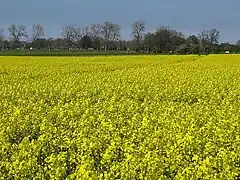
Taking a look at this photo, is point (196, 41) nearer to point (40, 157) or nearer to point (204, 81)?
point (204, 81)

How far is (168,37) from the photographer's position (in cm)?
9838

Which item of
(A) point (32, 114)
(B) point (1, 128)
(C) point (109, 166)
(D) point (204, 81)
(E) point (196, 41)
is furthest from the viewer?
(E) point (196, 41)

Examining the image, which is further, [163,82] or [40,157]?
[163,82]

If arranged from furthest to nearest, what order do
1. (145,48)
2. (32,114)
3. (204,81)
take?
(145,48) → (204,81) → (32,114)

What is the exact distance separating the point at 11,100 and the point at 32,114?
3.50 meters

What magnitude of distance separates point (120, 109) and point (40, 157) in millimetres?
4177

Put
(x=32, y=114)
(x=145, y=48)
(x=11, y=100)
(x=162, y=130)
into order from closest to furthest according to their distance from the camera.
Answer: (x=162, y=130), (x=32, y=114), (x=11, y=100), (x=145, y=48)

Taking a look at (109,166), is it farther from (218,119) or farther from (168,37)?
(168,37)

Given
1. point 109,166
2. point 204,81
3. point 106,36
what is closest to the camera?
point 109,166

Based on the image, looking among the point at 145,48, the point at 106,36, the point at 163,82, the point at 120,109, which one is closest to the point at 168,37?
the point at 145,48

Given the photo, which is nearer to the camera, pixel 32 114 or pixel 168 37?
pixel 32 114

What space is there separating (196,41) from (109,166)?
100191 mm

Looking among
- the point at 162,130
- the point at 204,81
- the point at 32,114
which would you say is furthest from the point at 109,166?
the point at 204,81

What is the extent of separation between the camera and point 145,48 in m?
96.1
